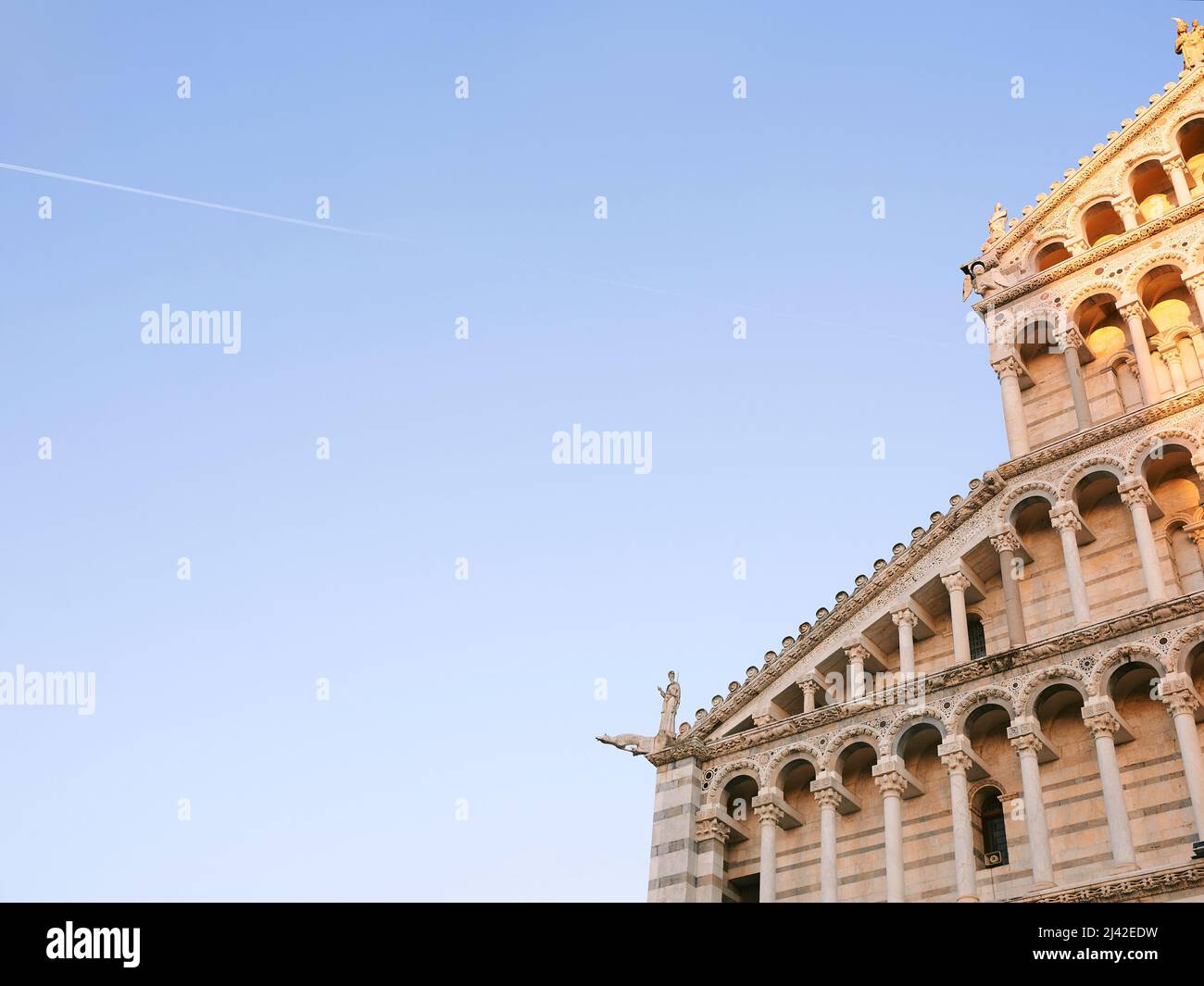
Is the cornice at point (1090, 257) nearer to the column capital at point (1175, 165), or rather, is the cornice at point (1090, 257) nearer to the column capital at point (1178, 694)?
the column capital at point (1175, 165)

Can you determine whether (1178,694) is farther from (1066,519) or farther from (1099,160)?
(1099,160)

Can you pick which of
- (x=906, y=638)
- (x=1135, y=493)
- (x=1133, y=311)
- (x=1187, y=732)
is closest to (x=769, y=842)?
(x=906, y=638)

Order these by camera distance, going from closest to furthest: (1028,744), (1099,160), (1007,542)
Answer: (1028,744) → (1007,542) → (1099,160)

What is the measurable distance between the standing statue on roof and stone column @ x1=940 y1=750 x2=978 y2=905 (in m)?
16.1

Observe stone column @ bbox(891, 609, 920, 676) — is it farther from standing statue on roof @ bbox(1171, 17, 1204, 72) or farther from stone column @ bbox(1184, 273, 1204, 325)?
standing statue on roof @ bbox(1171, 17, 1204, 72)

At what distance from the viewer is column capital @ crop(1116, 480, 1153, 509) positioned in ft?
81.9

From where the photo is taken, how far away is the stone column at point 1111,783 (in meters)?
21.2

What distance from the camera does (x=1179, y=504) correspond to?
1003 inches

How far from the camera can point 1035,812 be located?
883 inches

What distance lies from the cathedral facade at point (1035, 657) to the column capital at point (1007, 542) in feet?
0.20

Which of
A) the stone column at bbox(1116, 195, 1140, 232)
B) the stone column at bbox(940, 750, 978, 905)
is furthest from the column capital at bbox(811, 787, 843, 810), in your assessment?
the stone column at bbox(1116, 195, 1140, 232)

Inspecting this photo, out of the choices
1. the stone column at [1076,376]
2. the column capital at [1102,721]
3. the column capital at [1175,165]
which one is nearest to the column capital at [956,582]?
the stone column at [1076,376]

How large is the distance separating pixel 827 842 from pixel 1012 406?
9.53 m
